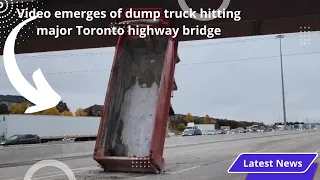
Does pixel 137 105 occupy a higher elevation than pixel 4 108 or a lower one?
lower

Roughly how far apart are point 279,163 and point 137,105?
22.9 feet

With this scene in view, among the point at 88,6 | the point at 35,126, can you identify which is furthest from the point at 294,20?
the point at 35,126

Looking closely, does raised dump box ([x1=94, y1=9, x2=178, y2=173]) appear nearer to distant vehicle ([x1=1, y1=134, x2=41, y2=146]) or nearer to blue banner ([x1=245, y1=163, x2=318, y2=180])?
blue banner ([x1=245, y1=163, x2=318, y2=180])

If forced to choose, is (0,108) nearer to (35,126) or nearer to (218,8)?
(35,126)

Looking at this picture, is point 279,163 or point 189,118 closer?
point 279,163

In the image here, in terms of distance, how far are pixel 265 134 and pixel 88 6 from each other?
45.9 m

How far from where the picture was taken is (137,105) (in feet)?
38.4

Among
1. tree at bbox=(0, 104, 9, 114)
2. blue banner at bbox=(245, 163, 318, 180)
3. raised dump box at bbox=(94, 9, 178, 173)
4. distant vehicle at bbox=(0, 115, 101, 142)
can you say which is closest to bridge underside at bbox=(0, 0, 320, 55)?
raised dump box at bbox=(94, 9, 178, 173)

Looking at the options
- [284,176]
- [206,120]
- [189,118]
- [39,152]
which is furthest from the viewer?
[206,120]

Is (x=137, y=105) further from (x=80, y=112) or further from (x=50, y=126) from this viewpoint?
(x=80, y=112)

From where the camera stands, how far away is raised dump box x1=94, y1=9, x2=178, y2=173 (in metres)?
10.7

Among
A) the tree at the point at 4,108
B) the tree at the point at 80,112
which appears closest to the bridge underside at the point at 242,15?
the tree at the point at 4,108

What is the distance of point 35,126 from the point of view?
Answer: 38.1 metres

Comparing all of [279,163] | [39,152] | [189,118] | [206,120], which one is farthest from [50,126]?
[206,120]
